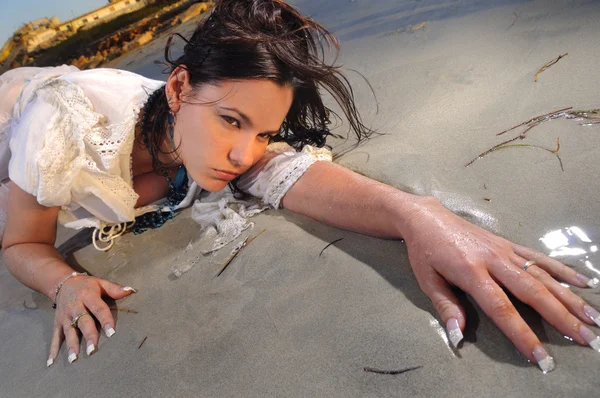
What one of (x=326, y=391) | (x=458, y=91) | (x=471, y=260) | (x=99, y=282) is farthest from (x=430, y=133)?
(x=99, y=282)

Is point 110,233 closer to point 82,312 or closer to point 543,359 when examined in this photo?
point 82,312

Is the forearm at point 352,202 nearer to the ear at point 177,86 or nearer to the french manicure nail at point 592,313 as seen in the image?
the french manicure nail at point 592,313

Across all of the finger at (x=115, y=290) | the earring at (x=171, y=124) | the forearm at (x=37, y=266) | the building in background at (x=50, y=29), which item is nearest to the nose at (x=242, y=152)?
the earring at (x=171, y=124)

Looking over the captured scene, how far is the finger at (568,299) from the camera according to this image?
3.32 feet

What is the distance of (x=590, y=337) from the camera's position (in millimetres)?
973

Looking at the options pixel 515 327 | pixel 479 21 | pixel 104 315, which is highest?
pixel 479 21

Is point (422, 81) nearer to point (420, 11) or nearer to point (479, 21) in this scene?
point (479, 21)

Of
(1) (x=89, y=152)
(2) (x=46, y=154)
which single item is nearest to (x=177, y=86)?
(1) (x=89, y=152)

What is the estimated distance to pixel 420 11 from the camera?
3295mm

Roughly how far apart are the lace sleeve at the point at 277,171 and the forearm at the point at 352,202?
40 mm

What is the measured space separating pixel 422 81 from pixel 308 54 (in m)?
1.01

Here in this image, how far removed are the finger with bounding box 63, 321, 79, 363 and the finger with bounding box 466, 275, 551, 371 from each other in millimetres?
1255

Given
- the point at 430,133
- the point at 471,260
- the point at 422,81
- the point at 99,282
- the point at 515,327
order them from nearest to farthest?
the point at 515,327 < the point at 471,260 < the point at 99,282 < the point at 430,133 < the point at 422,81

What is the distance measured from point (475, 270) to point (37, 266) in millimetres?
1716
